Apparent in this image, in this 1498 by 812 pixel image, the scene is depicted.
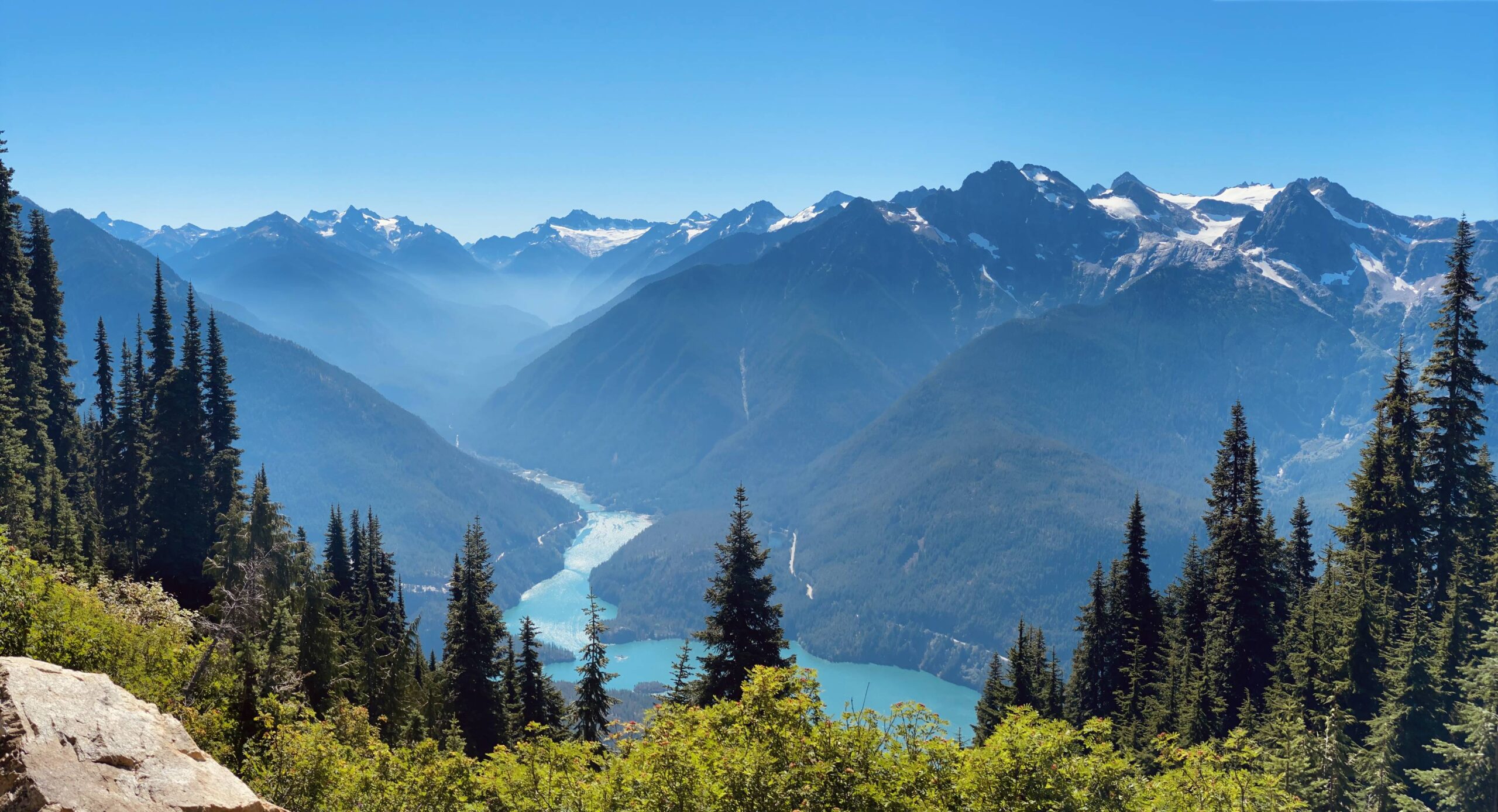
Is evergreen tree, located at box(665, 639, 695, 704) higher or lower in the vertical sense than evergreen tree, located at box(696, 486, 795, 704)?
lower

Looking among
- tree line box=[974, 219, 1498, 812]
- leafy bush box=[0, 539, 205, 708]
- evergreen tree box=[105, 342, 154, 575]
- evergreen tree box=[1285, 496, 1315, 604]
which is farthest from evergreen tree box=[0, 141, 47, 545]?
evergreen tree box=[1285, 496, 1315, 604]

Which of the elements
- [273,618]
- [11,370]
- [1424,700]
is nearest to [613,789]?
[273,618]

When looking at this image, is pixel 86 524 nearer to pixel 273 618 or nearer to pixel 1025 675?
pixel 273 618

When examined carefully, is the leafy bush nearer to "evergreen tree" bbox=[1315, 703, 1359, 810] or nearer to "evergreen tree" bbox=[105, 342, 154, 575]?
"evergreen tree" bbox=[105, 342, 154, 575]

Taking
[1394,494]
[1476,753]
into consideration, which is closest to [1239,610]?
[1394,494]

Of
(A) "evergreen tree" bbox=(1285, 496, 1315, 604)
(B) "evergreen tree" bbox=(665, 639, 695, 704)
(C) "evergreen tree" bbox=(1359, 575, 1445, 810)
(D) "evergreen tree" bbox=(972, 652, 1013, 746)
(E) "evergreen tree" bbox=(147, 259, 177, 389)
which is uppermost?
(E) "evergreen tree" bbox=(147, 259, 177, 389)

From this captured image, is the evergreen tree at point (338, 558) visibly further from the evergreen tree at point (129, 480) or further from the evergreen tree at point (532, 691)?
the evergreen tree at point (532, 691)

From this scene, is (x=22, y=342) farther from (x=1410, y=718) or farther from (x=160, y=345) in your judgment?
(x=1410, y=718)

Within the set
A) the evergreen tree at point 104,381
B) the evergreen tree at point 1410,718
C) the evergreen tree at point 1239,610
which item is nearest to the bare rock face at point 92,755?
the evergreen tree at point 1410,718
